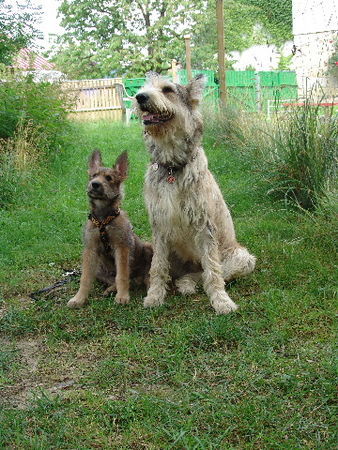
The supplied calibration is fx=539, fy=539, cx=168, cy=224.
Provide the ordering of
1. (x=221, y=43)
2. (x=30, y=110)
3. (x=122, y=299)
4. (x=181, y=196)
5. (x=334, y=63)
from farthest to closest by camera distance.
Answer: (x=221, y=43) → (x=30, y=110) → (x=334, y=63) → (x=122, y=299) → (x=181, y=196)

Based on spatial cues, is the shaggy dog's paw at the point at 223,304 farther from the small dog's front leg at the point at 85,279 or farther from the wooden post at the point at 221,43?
the wooden post at the point at 221,43

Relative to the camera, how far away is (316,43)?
26.8 ft

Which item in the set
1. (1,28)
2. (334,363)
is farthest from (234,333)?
(1,28)

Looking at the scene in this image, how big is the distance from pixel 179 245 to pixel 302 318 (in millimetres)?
1365

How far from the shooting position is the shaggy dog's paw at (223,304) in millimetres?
4641

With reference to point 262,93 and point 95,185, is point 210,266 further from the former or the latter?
point 262,93

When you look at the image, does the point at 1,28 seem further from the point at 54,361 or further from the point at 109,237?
the point at 54,361

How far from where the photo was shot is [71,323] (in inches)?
181

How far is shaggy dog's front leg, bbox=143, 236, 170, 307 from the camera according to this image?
16.5ft

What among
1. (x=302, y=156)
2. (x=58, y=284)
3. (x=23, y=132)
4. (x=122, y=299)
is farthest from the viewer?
(x=23, y=132)

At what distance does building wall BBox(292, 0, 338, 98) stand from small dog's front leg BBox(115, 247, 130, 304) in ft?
12.4

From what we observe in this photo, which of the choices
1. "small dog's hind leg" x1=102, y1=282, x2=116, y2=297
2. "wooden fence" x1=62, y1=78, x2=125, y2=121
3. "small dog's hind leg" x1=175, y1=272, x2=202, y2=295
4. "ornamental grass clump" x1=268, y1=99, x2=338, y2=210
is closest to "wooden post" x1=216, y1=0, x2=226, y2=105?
"ornamental grass clump" x1=268, y1=99, x2=338, y2=210

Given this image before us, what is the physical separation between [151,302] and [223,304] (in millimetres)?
674

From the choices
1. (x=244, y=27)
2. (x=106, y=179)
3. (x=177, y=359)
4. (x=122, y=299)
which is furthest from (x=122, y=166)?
(x=244, y=27)
